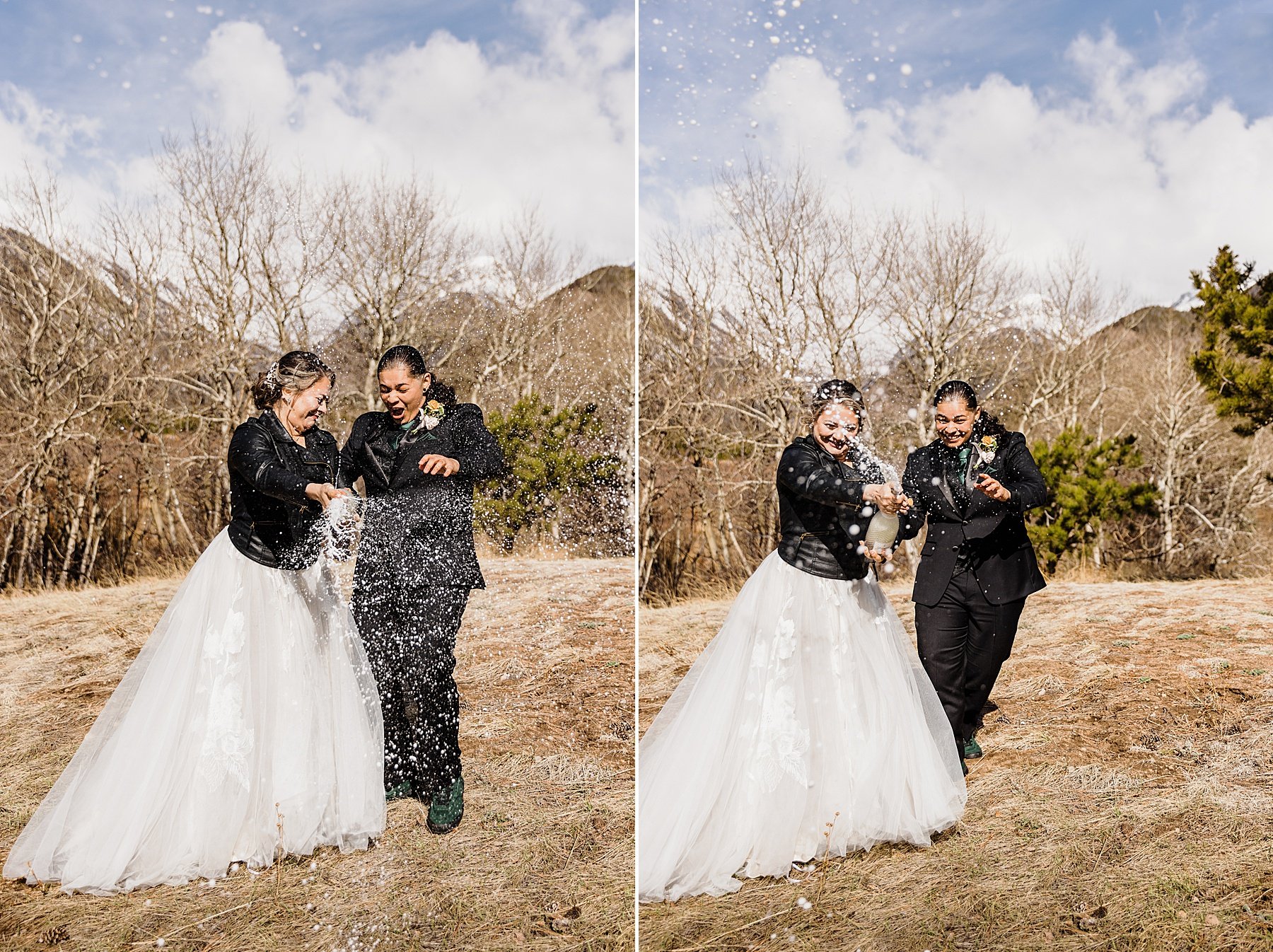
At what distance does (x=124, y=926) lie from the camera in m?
3.24

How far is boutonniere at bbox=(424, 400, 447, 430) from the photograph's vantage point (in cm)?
345

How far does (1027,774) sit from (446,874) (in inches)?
106

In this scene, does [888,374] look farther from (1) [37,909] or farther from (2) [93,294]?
(2) [93,294]

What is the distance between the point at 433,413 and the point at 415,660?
3.27ft

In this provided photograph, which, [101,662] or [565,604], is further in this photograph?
[565,604]

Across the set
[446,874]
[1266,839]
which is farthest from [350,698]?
[1266,839]

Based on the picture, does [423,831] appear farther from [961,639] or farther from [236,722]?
[961,639]

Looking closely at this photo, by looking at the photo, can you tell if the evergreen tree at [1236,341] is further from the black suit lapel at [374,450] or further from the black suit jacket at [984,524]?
the black suit lapel at [374,450]

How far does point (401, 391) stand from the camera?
3.40m

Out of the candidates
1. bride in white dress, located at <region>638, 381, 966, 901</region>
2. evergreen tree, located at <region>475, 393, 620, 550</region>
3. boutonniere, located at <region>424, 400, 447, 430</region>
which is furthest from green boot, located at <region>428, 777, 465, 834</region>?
evergreen tree, located at <region>475, 393, 620, 550</region>

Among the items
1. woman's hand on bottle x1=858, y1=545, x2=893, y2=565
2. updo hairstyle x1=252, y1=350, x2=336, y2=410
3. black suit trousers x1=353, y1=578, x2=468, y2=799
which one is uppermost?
updo hairstyle x1=252, y1=350, x2=336, y2=410

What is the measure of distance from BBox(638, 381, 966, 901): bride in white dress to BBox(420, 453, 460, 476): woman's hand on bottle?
1.21 metres

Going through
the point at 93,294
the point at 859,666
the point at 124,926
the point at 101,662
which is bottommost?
the point at 124,926

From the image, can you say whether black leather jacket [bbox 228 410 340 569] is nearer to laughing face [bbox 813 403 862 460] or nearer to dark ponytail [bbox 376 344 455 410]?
dark ponytail [bbox 376 344 455 410]
